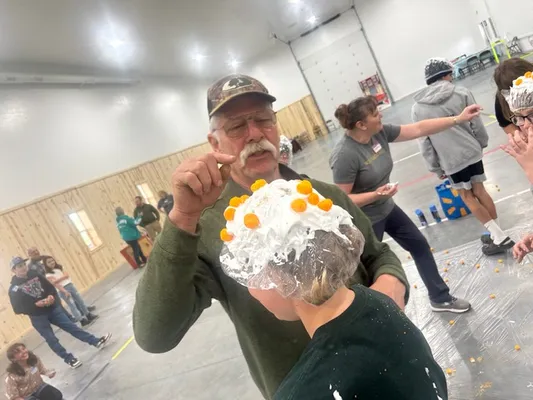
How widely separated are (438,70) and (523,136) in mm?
2115

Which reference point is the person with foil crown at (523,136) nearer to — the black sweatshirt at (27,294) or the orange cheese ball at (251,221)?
the orange cheese ball at (251,221)

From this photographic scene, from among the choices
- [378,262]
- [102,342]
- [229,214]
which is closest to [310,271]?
[229,214]

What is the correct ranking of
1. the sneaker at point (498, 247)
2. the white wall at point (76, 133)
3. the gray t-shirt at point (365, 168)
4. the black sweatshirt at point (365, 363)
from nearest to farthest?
1. the black sweatshirt at point (365, 363)
2. the gray t-shirt at point (365, 168)
3. the sneaker at point (498, 247)
4. the white wall at point (76, 133)

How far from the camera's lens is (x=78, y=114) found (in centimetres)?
1338

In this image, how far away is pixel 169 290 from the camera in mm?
1168

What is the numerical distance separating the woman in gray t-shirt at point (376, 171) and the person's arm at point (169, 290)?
73.2 inches

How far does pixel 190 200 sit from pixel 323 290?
0.47 meters

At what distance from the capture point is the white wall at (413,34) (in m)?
19.3

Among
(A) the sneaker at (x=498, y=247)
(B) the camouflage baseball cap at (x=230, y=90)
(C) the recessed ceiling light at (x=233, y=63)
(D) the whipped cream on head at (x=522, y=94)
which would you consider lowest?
(A) the sneaker at (x=498, y=247)

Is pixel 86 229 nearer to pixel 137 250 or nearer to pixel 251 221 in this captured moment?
pixel 137 250

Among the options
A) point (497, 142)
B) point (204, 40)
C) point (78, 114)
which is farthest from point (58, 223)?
point (497, 142)

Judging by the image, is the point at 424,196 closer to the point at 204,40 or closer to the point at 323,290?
the point at 323,290

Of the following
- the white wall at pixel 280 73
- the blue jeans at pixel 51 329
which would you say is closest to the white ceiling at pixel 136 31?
the white wall at pixel 280 73

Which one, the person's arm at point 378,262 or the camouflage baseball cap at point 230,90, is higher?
the camouflage baseball cap at point 230,90
